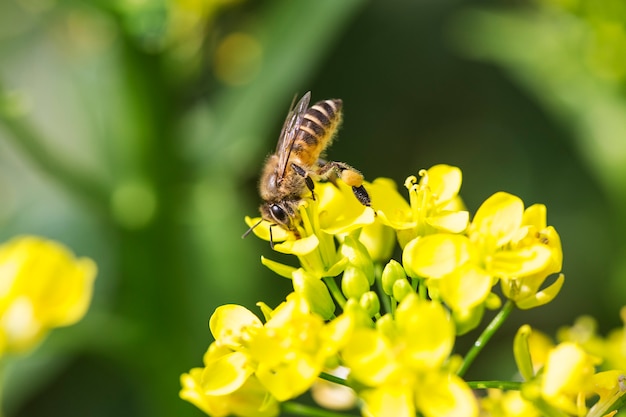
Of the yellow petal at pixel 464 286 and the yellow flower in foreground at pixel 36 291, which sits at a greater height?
the yellow petal at pixel 464 286

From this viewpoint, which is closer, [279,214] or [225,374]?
[225,374]

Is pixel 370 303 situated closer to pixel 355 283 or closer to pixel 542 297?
pixel 355 283

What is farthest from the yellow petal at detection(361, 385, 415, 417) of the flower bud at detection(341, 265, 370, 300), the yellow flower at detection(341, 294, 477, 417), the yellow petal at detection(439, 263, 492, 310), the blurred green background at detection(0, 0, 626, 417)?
the blurred green background at detection(0, 0, 626, 417)

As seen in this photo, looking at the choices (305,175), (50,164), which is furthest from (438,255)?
(50,164)

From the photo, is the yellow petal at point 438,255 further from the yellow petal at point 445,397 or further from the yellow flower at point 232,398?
the yellow flower at point 232,398

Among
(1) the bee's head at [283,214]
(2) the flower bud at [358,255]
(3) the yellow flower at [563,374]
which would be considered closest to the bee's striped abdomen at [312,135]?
(1) the bee's head at [283,214]

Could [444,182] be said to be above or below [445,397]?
above
